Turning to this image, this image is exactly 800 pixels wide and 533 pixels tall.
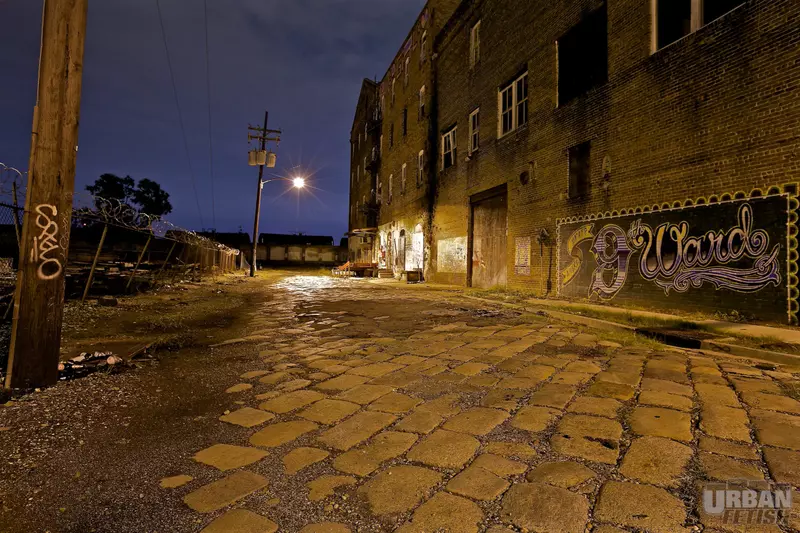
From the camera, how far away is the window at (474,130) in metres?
16.3

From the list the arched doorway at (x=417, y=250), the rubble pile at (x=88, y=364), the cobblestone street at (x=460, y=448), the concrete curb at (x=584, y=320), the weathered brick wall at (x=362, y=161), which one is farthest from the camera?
the weathered brick wall at (x=362, y=161)

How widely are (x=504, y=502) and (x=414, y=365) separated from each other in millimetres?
2403

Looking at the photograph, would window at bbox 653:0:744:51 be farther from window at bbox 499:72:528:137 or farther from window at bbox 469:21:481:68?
window at bbox 469:21:481:68

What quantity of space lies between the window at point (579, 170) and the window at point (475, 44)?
7559 mm

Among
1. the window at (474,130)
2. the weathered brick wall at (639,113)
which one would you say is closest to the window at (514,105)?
the weathered brick wall at (639,113)

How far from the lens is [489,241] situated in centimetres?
1553

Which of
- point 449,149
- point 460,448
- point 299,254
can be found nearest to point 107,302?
point 460,448

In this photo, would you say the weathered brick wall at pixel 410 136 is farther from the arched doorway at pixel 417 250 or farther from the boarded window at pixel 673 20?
the boarded window at pixel 673 20

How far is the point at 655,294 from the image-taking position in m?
8.70

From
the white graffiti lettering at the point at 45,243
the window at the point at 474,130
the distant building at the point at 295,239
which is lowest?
the white graffiti lettering at the point at 45,243

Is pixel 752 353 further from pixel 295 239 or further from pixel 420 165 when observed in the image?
pixel 295 239

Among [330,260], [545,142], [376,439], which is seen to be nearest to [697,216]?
[545,142]

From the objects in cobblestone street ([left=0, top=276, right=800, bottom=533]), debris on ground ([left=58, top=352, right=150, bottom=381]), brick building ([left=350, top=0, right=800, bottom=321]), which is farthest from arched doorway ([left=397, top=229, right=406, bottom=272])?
debris on ground ([left=58, top=352, right=150, bottom=381])

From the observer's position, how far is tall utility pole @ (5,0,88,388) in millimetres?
3201
